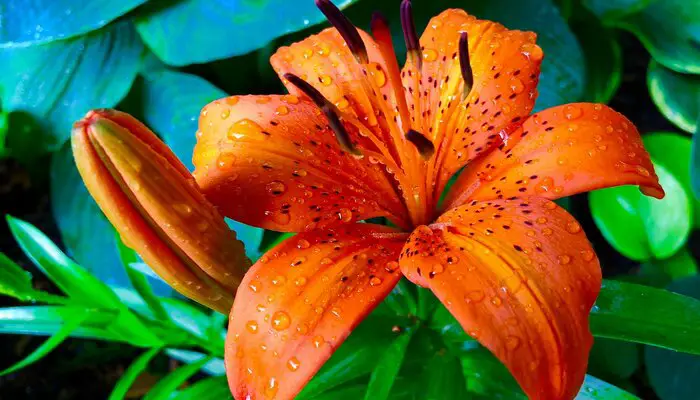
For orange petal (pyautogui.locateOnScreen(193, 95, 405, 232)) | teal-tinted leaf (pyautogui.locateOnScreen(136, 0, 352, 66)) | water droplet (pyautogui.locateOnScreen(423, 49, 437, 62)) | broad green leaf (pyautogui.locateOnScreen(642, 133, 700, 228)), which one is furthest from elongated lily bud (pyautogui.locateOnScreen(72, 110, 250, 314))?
broad green leaf (pyautogui.locateOnScreen(642, 133, 700, 228))

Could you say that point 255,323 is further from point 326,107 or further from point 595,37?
point 595,37

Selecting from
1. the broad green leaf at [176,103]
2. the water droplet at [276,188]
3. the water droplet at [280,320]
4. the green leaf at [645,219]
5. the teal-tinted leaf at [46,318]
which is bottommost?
the green leaf at [645,219]

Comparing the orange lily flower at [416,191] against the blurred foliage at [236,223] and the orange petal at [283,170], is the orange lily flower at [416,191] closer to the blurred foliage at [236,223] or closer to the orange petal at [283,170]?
the orange petal at [283,170]

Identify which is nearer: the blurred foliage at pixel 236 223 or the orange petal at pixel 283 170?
the orange petal at pixel 283 170

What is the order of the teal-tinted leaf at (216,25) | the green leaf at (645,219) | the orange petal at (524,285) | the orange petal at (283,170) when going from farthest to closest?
the green leaf at (645,219)
the teal-tinted leaf at (216,25)
the orange petal at (283,170)
the orange petal at (524,285)

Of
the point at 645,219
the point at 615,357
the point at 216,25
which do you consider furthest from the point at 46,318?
the point at 645,219

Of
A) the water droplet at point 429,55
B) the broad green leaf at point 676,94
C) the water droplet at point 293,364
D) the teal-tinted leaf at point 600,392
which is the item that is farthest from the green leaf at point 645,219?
the water droplet at point 293,364

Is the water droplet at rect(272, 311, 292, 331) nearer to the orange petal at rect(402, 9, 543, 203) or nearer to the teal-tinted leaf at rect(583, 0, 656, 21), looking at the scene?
the orange petal at rect(402, 9, 543, 203)
